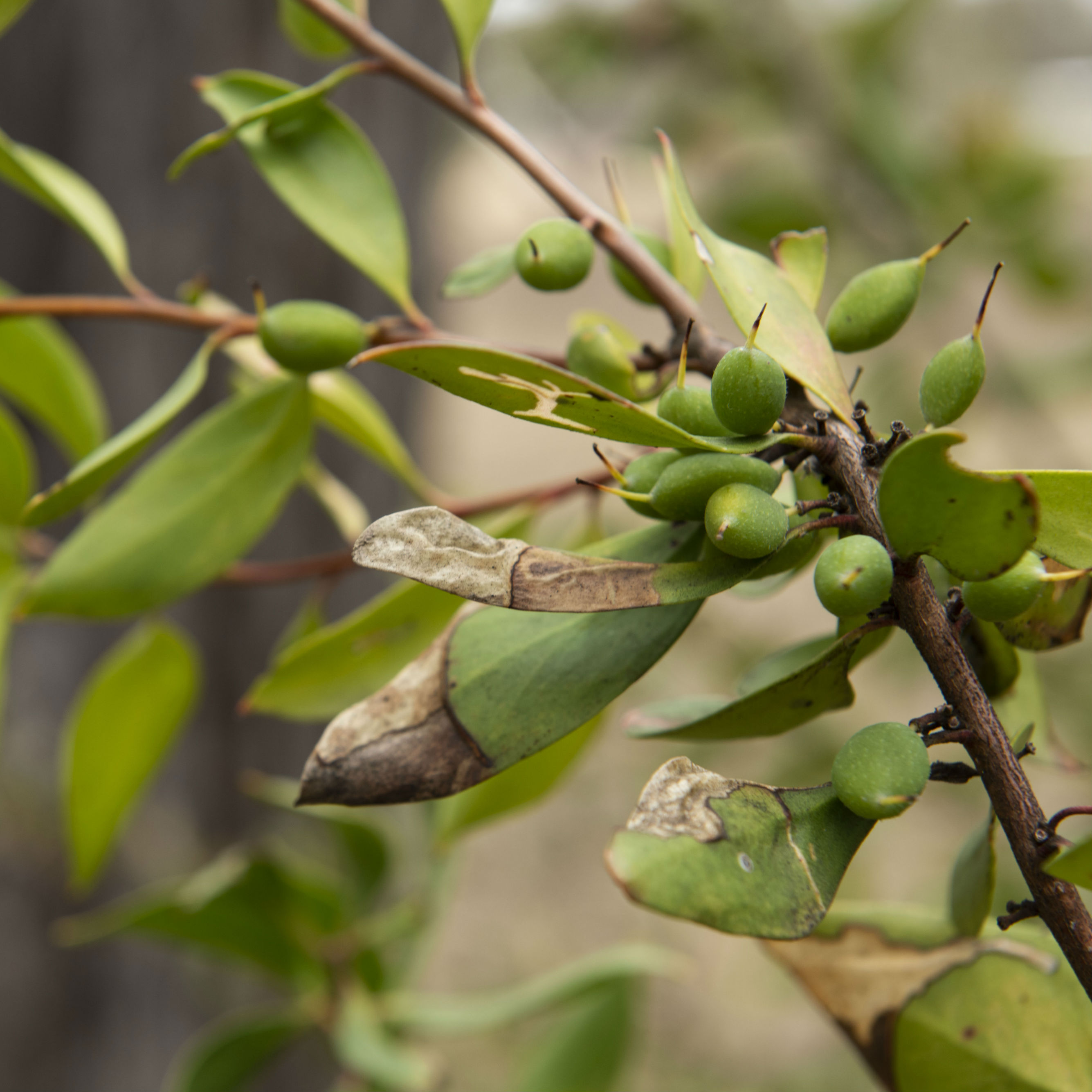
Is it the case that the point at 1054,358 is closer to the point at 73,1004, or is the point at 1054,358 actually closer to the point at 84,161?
the point at 84,161

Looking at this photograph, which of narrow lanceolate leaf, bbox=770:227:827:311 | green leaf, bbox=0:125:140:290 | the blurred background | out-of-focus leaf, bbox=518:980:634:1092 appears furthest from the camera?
the blurred background

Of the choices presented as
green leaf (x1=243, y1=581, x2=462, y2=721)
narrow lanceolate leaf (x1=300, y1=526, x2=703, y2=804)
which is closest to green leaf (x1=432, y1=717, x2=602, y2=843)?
green leaf (x1=243, y1=581, x2=462, y2=721)

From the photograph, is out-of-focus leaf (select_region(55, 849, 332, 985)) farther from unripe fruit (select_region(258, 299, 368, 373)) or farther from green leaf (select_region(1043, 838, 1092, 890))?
green leaf (select_region(1043, 838, 1092, 890))

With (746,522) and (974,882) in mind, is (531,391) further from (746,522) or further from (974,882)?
(974,882)

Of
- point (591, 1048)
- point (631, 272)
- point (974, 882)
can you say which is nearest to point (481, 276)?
point (631, 272)

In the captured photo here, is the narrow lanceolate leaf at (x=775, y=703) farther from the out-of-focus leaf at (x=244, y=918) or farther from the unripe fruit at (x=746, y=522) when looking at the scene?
the out-of-focus leaf at (x=244, y=918)

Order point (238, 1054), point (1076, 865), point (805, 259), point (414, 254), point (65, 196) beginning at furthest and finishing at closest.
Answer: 1. point (414, 254)
2. point (238, 1054)
3. point (65, 196)
4. point (805, 259)
5. point (1076, 865)
